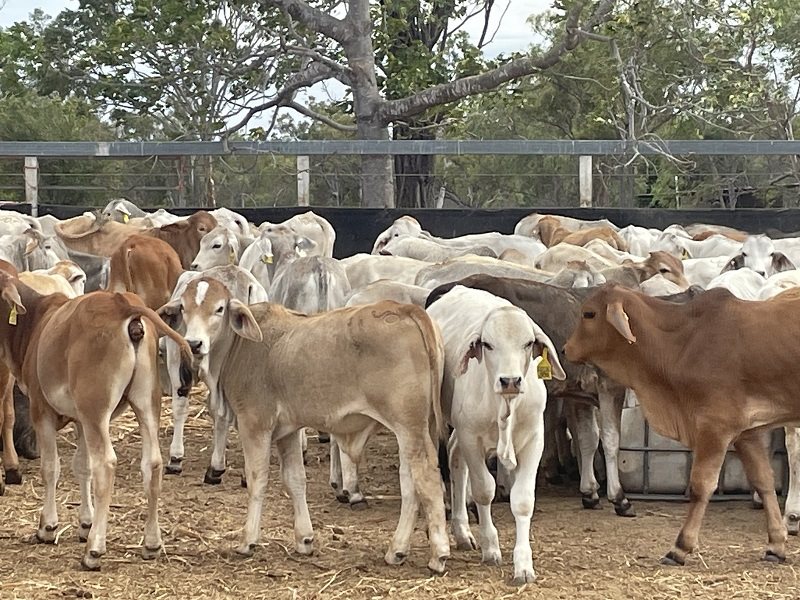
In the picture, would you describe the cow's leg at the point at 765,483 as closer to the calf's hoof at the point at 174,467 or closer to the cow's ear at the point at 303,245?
the calf's hoof at the point at 174,467

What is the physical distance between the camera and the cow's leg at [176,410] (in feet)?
30.1

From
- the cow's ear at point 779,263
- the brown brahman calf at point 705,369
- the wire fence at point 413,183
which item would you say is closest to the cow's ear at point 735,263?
the cow's ear at point 779,263

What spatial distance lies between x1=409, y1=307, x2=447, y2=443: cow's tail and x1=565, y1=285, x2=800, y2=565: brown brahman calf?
1.05m

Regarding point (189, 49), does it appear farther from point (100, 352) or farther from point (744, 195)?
point (100, 352)

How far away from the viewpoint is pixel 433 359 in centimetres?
701

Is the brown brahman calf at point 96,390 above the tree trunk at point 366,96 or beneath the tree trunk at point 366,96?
beneath

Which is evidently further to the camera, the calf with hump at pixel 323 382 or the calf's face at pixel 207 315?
the calf's face at pixel 207 315

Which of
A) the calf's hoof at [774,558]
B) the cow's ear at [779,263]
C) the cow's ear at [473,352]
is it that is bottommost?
the calf's hoof at [774,558]

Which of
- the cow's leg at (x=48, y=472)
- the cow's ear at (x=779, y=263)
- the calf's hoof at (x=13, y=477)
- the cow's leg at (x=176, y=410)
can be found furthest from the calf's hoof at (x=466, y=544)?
the cow's ear at (x=779, y=263)

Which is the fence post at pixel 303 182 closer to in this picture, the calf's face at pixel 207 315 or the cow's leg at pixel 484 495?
the calf's face at pixel 207 315

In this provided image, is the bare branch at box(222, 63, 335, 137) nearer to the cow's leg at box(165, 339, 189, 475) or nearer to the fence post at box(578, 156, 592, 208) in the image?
the fence post at box(578, 156, 592, 208)

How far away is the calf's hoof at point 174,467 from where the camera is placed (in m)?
9.50

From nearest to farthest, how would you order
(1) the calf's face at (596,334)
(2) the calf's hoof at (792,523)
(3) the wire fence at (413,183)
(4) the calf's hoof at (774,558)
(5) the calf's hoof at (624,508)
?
(4) the calf's hoof at (774,558)
(1) the calf's face at (596,334)
(2) the calf's hoof at (792,523)
(5) the calf's hoof at (624,508)
(3) the wire fence at (413,183)

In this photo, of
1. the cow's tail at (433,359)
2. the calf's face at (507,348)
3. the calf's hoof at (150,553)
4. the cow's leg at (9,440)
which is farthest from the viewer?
the cow's leg at (9,440)
